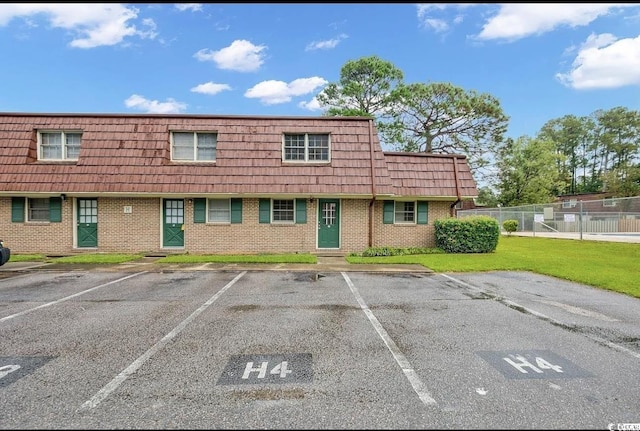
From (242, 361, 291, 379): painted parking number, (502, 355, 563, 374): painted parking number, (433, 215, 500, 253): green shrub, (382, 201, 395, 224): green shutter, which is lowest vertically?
(502, 355, 563, 374): painted parking number

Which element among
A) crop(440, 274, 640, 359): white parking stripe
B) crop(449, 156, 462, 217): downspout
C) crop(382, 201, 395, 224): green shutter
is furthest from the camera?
crop(382, 201, 395, 224): green shutter

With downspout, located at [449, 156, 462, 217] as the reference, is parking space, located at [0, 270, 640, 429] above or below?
below

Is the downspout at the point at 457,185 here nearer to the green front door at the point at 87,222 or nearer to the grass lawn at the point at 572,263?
the grass lawn at the point at 572,263

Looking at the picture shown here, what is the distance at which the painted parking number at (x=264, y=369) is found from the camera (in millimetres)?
3832

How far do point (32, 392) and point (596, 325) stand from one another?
25.1 feet

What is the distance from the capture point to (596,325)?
5.79 metres

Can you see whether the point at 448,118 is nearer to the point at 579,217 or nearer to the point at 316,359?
the point at 579,217

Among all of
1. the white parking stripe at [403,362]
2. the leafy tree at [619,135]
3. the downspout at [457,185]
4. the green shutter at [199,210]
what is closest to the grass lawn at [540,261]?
the green shutter at [199,210]

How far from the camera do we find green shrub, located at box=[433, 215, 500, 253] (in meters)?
15.6

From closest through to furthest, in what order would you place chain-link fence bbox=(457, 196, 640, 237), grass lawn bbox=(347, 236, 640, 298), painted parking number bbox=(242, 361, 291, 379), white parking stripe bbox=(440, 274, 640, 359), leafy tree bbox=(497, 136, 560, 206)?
1. painted parking number bbox=(242, 361, 291, 379)
2. white parking stripe bbox=(440, 274, 640, 359)
3. grass lawn bbox=(347, 236, 640, 298)
4. chain-link fence bbox=(457, 196, 640, 237)
5. leafy tree bbox=(497, 136, 560, 206)

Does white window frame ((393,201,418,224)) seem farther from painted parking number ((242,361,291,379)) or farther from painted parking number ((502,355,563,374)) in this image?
painted parking number ((242,361,291,379))

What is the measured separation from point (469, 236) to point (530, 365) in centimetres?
1224

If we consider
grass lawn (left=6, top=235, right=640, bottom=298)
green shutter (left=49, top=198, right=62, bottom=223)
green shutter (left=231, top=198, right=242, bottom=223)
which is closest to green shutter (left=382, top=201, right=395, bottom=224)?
grass lawn (left=6, top=235, right=640, bottom=298)

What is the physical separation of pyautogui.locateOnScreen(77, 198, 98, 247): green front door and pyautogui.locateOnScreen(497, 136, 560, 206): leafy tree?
35.9 metres
